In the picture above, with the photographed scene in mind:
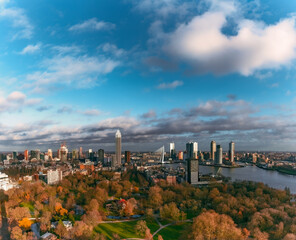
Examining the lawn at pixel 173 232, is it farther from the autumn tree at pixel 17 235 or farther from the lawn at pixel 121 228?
the autumn tree at pixel 17 235

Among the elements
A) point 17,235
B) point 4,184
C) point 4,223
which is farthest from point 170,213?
point 4,184

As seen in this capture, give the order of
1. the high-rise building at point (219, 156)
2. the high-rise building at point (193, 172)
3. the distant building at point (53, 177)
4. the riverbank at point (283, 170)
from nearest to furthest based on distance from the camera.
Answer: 1. the high-rise building at point (193, 172)
2. the distant building at point (53, 177)
3. the riverbank at point (283, 170)
4. the high-rise building at point (219, 156)

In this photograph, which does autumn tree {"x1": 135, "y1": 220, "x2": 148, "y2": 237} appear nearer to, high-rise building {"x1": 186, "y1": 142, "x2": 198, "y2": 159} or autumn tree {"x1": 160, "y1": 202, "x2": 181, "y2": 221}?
autumn tree {"x1": 160, "y1": 202, "x2": 181, "y2": 221}

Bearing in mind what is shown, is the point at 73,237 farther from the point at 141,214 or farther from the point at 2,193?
the point at 2,193

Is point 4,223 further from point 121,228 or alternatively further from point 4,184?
point 4,184

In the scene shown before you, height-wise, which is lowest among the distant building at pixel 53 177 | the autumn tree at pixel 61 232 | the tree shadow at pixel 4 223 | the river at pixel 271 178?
the river at pixel 271 178

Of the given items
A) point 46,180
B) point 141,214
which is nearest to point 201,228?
point 141,214

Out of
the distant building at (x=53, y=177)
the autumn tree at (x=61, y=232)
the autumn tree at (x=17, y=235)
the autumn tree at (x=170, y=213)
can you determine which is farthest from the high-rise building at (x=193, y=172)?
the autumn tree at (x=17, y=235)
